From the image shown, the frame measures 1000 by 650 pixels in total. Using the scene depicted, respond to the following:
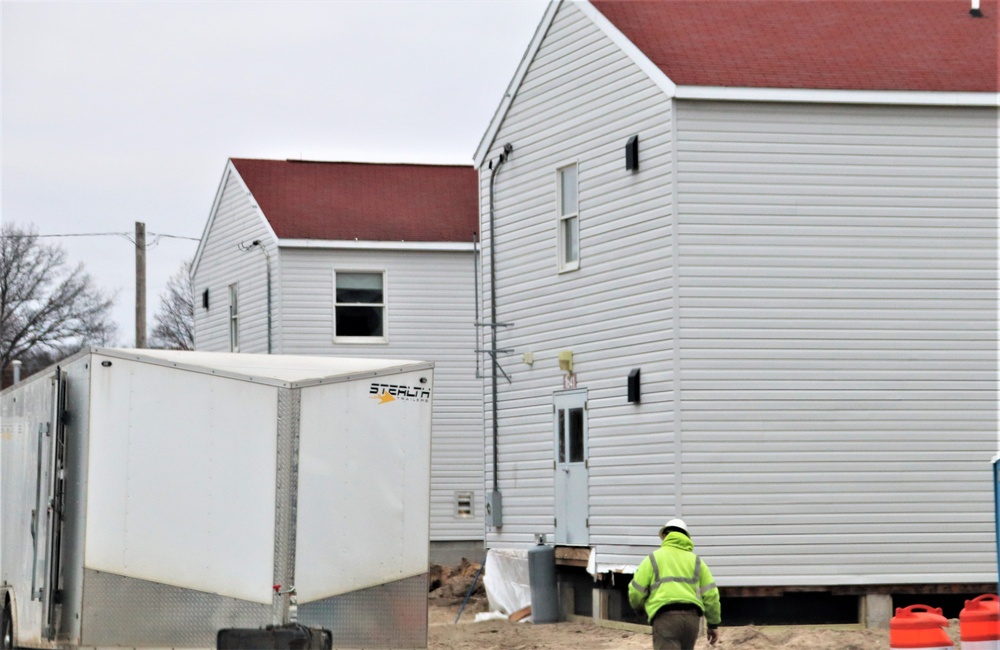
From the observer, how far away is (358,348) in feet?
105

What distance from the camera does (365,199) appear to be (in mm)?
33562

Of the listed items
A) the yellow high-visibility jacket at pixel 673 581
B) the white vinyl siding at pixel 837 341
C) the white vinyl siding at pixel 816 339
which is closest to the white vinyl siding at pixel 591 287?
the white vinyl siding at pixel 816 339

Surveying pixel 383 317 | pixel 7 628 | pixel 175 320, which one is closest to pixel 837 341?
pixel 7 628

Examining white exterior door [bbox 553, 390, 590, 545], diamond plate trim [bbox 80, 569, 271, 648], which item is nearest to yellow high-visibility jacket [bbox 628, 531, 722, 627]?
diamond plate trim [bbox 80, 569, 271, 648]

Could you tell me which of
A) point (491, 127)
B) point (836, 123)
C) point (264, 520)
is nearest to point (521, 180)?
point (491, 127)

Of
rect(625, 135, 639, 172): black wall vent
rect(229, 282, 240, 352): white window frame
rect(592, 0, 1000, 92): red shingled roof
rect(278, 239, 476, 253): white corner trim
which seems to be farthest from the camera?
rect(229, 282, 240, 352): white window frame

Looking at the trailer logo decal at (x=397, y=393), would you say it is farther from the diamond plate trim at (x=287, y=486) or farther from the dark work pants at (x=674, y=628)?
the dark work pants at (x=674, y=628)

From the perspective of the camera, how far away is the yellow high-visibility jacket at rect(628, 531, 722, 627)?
38.7 feet

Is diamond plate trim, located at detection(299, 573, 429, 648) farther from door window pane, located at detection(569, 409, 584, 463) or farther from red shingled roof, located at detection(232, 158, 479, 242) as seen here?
red shingled roof, located at detection(232, 158, 479, 242)

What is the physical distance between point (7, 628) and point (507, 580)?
9.62 metres

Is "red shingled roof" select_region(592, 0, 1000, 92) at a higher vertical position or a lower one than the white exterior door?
higher

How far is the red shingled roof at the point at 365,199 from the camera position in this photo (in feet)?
106

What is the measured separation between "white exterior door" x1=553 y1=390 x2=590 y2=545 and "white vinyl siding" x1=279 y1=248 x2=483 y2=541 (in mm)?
9922

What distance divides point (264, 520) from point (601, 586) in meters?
9.52
